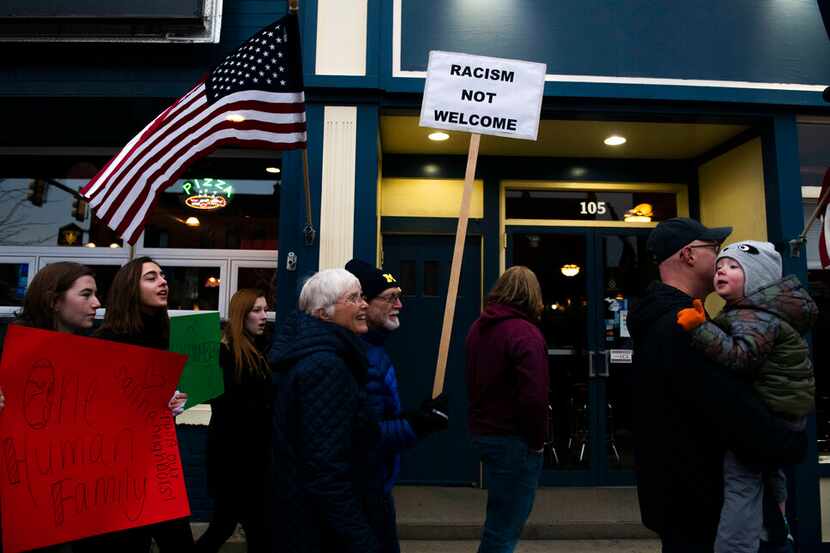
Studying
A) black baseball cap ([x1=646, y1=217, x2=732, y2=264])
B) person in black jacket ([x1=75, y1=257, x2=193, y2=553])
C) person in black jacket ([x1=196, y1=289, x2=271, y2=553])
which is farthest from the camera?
person in black jacket ([x1=196, y1=289, x2=271, y2=553])

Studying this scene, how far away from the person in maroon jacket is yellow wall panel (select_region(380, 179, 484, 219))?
2810 mm

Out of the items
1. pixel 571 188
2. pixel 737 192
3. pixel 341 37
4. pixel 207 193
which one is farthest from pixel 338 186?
pixel 737 192

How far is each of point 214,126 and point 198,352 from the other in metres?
1.59

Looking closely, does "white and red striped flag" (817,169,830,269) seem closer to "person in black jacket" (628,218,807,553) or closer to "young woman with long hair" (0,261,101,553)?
"person in black jacket" (628,218,807,553)

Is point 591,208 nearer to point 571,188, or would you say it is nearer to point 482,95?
point 571,188

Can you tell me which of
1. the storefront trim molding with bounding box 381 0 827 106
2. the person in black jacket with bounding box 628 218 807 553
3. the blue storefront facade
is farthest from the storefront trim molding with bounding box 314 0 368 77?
the person in black jacket with bounding box 628 218 807 553

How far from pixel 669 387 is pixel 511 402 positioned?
1445 mm

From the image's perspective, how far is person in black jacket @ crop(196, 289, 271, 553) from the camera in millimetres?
3416

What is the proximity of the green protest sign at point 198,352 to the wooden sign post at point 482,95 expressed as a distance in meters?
1.51

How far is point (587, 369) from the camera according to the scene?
5.99 meters

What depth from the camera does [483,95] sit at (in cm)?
350

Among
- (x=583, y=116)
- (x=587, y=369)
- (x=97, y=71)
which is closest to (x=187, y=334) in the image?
(x=97, y=71)

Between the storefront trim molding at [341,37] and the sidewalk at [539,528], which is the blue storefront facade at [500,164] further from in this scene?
the sidewalk at [539,528]

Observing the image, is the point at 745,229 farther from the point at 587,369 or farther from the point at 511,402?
the point at 511,402
